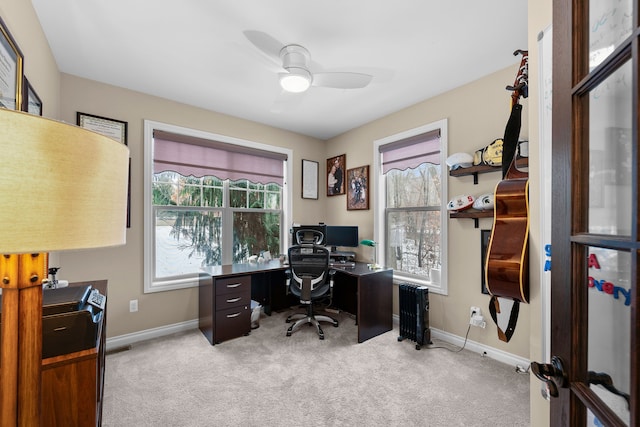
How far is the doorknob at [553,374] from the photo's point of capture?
0.67 metres

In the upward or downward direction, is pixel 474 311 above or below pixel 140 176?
below

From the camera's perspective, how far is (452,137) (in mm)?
2809

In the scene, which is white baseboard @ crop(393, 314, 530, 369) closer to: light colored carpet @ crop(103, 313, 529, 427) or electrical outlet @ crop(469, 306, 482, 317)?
light colored carpet @ crop(103, 313, 529, 427)

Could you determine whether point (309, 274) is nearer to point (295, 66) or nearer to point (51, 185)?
point (295, 66)

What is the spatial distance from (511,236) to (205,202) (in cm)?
311

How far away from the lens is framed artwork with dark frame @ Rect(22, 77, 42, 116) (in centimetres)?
165

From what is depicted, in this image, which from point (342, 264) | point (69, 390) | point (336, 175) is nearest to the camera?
point (69, 390)

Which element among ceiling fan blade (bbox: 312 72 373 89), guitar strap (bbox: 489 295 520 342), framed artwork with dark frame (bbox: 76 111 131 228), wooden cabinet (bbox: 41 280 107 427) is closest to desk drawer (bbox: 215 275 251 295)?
framed artwork with dark frame (bbox: 76 111 131 228)

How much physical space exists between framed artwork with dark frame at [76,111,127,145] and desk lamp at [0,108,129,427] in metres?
2.51

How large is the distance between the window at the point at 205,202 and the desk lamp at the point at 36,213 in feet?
8.31

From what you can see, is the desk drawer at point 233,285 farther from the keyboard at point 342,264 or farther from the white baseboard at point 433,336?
the keyboard at point 342,264

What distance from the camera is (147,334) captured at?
2.87 metres

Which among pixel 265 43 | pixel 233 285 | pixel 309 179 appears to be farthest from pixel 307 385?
pixel 309 179

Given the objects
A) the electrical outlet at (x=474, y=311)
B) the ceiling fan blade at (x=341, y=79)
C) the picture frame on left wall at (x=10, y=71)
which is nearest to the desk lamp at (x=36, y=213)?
the picture frame on left wall at (x=10, y=71)
